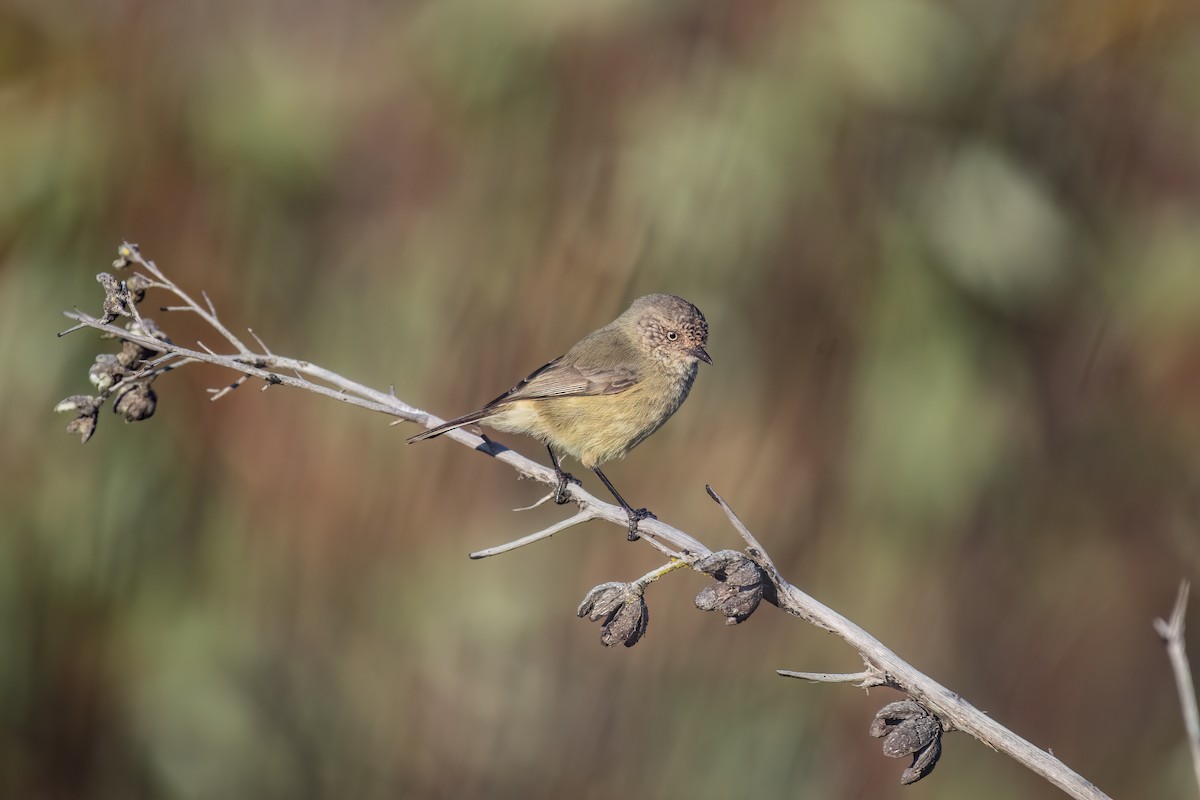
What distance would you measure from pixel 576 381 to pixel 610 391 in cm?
12

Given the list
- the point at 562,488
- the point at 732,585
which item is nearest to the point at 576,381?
the point at 562,488

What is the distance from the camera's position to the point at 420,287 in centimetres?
531

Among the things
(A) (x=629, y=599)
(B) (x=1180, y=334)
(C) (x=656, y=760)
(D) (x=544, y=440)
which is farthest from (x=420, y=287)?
(B) (x=1180, y=334)

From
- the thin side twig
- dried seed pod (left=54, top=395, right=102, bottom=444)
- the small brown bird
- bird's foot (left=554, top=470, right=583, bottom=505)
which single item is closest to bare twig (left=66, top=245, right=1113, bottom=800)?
the thin side twig

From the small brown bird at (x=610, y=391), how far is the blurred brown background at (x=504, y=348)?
1.30 m

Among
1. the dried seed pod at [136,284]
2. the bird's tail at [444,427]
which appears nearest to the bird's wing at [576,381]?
the bird's tail at [444,427]

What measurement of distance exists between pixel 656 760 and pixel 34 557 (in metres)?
2.93

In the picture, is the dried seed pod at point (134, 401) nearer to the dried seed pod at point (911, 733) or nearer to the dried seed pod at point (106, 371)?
the dried seed pod at point (106, 371)

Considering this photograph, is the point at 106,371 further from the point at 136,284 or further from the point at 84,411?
the point at 136,284

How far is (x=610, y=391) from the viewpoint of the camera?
12.3 feet

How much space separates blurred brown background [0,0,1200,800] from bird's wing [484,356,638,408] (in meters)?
1.44

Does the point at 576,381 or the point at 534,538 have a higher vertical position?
the point at 534,538

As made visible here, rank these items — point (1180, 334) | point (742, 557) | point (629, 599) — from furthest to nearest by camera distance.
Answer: point (1180, 334) → point (629, 599) → point (742, 557)

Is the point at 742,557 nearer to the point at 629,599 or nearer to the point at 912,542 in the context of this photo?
the point at 629,599
